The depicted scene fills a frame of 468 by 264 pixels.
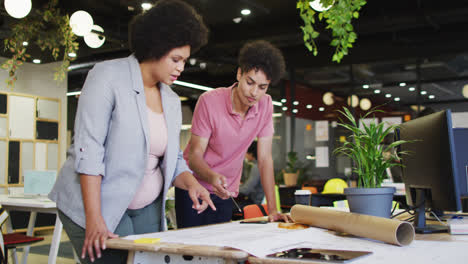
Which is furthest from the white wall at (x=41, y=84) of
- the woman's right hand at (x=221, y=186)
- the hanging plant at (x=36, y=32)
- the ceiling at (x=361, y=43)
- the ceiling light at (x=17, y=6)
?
the woman's right hand at (x=221, y=186)

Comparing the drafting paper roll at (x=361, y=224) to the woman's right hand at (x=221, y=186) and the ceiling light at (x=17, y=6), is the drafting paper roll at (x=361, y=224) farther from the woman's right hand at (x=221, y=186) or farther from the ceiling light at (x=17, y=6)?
the ceiling light at (x=17, y=6)

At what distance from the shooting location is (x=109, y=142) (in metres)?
1.71

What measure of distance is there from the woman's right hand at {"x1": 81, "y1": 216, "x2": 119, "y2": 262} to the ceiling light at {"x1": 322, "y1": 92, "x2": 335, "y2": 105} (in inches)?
358

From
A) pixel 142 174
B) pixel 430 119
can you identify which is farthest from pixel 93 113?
pixel 430 119

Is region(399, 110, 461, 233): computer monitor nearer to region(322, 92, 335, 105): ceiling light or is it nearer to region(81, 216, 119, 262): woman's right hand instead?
region(81, 216, 119, 262): woman's right hand

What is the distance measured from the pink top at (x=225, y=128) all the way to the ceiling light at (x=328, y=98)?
785 cm

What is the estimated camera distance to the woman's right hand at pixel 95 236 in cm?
152

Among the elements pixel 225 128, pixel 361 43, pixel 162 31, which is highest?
pixel 361 43

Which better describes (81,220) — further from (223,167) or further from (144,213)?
(223,167)

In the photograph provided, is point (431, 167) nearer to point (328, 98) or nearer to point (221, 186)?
point (221, 186)

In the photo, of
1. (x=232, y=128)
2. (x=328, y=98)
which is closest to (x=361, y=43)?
(x=328, y=98)

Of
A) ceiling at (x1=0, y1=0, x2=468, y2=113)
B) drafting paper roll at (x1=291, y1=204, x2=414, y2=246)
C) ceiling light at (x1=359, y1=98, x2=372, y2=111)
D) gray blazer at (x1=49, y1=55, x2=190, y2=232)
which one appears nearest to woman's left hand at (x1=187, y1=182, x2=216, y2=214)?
gray blazer at (x1=49, y1=55, x2=190, y2=232)

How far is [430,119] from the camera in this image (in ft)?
6.04

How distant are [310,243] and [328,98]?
30.0 feet
